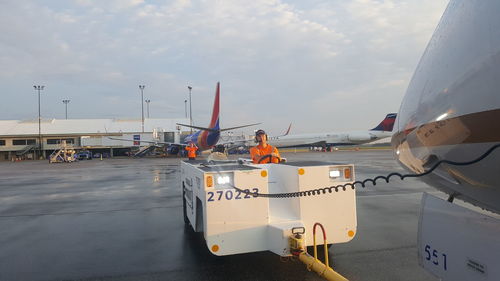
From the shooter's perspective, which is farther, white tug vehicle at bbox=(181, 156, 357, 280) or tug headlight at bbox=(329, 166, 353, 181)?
tug headlight at bbox=(329, 166, 353, 181)

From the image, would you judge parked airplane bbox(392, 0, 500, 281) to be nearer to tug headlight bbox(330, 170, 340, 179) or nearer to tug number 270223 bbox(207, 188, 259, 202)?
tug headlight bbox(330, 170, 340, 179)

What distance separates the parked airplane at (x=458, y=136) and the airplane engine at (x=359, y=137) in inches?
1886

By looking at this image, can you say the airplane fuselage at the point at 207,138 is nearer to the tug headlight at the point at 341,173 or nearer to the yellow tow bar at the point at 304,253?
the tug headlight at the point at 341,173

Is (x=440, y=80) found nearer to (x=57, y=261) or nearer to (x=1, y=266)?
(x=57, y=261)

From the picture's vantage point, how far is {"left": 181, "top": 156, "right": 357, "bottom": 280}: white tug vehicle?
3.72m

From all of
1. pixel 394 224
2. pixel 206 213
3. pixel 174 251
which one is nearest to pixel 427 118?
pixel 206 213

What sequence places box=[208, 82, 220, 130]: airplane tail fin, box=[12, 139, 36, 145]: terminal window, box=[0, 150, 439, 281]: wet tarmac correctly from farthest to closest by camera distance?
box=[12, 139, 36, 145]: terminal window
box=[208, 82, 220, 130]: airplane tail fin
box=[0, 150, 439, 281]: wet tarmac

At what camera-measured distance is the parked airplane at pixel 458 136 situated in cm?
151

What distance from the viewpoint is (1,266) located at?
4.63 meters

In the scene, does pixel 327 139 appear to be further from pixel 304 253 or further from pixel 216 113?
pixel 304 253

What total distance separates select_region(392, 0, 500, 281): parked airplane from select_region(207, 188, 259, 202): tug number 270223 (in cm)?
175

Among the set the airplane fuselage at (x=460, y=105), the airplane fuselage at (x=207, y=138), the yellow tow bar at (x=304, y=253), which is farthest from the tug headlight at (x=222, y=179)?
the airplane fuselage at (x=207, y=138)

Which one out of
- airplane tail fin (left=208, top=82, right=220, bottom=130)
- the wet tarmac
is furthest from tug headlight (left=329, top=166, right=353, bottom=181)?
airplane tail fin (left=208, top=82, right=220, bottom=130)

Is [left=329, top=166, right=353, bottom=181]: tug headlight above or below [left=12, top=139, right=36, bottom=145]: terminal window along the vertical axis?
below
